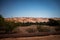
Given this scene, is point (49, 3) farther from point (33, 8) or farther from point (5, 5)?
point (5, 5)

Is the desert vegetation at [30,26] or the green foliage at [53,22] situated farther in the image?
the green foliage at [53,22]

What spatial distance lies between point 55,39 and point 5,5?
2836mm

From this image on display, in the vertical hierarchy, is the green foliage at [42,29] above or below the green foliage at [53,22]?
below

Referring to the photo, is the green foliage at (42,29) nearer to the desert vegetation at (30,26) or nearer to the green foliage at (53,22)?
the desert vegetation at (30,26)

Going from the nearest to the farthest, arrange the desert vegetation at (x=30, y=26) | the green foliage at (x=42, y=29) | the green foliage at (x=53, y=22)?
the desert vegetation at (x=30, y=26) < the green foliage at (x=42, y=29) < the green foliage at (x=53, y=22)

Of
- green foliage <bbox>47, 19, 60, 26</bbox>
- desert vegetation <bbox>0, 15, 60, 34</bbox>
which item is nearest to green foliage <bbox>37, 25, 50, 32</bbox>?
desert vegetation <bbox>0, 15, 60, 34</bbox>

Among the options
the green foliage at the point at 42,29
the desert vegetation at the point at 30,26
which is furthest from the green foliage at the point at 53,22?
the green foliage at the point at 42,29

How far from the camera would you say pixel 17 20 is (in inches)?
250

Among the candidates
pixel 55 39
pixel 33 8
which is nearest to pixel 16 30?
pixel 33 8

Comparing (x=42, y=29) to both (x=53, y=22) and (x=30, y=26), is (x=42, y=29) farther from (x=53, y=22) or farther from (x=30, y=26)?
(x=53, y=22)

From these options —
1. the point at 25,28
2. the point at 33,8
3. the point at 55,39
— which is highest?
the point at 33,8

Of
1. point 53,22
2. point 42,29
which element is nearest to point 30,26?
A: point 42,29

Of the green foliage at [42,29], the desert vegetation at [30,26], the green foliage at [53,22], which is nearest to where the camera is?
the desert vegetation at [30,26]

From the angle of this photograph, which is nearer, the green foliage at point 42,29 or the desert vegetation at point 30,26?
the desert vegetation at point 30,26
